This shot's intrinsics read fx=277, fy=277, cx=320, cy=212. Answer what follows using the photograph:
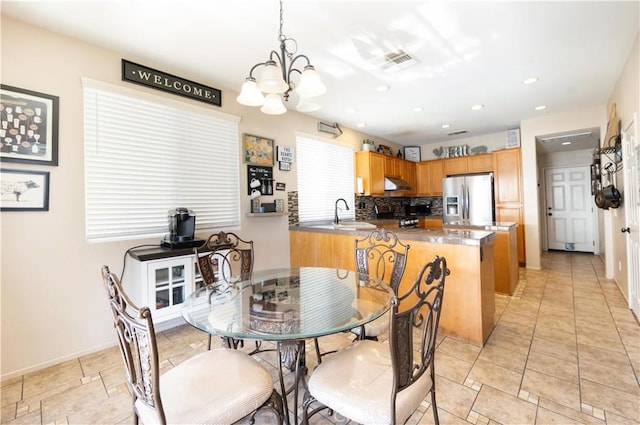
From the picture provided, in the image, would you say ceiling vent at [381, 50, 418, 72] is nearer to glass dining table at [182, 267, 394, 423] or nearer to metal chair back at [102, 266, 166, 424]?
glass dining table at [182, 267, 394, 423]

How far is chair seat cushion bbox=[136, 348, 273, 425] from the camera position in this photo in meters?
1.08

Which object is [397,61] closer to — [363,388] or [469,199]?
[363,388]

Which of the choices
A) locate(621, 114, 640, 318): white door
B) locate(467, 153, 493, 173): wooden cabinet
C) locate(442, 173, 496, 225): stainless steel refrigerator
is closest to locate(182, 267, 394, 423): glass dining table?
locate(621, 114, 640, 318): white door

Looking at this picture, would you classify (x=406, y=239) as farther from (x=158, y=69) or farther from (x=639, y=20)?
(x=158, y=69)

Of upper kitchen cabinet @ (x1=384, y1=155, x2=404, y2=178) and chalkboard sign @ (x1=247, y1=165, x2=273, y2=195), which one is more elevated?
upper kitchen cabinet @ (x1=384, y1=155, x2=404, y2=178)

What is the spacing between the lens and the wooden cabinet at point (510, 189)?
492 centimetres

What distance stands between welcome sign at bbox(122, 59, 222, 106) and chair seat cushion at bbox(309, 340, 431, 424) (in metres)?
2.92

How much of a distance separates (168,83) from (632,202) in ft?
15.8

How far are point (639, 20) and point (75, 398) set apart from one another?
4962mm

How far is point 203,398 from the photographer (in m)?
1.15

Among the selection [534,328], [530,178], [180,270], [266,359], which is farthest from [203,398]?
[530,178]

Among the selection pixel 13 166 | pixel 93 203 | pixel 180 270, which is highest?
pixel 13 166

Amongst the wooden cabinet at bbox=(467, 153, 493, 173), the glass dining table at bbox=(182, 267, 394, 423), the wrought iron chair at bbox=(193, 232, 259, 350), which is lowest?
the glass dining table at bbox=(182, 267, 394, 423)

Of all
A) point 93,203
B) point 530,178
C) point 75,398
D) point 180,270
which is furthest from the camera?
point 530,178
